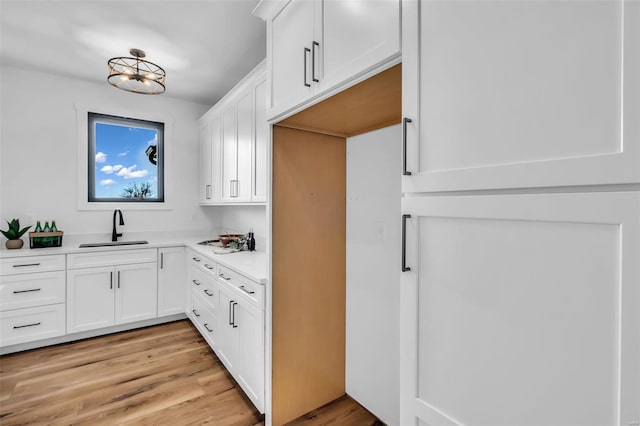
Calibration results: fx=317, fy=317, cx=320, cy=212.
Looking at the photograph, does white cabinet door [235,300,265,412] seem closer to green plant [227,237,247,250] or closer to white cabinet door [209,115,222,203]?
green plant [227,237,247,250]

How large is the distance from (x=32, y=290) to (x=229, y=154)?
2.09 m

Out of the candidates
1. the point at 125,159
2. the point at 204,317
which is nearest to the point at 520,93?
the point at 204,317

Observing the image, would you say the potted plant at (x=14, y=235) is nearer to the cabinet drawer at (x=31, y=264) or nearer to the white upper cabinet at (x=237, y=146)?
the cabinet drawer at (x=31, y=264)

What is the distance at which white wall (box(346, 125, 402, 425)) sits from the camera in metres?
1.83

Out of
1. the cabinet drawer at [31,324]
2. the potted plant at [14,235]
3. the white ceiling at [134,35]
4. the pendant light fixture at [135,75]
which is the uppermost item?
the white ceiling at [134,35]

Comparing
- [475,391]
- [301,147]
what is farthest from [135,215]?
[475,391]

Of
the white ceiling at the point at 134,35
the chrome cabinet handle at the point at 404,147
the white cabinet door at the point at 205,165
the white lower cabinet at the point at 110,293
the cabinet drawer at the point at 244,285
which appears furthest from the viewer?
the white cabinet door at the point at 205,165

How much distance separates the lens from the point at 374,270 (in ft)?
6.43

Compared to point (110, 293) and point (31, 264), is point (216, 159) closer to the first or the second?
point (110, 293)

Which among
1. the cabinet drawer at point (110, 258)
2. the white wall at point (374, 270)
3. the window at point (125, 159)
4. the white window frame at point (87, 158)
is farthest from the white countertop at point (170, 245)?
the white wall at point (374, 270)

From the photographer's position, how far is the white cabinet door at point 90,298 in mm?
2949

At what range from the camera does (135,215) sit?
3.65 metres

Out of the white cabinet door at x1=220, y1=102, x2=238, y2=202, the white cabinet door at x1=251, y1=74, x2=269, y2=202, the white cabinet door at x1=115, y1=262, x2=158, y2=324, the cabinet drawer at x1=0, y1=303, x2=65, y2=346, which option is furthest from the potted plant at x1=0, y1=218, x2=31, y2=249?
the white cabinet door at x1=251, y1=74, x2=269, y2=202

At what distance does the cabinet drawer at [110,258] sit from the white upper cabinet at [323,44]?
94.2 inches
